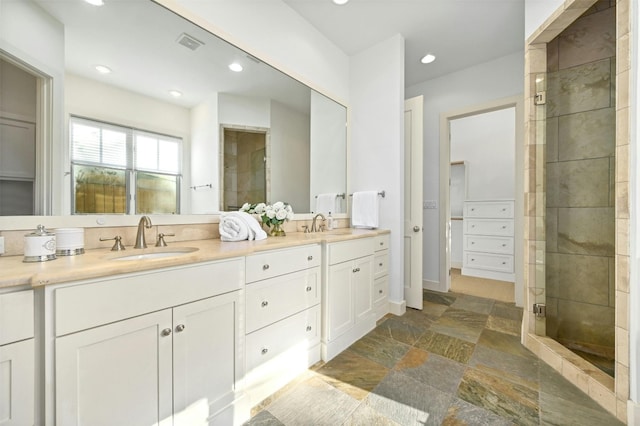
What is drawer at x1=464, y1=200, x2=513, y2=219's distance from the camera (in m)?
3.68

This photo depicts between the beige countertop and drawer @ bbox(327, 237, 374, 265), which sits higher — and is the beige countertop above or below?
above

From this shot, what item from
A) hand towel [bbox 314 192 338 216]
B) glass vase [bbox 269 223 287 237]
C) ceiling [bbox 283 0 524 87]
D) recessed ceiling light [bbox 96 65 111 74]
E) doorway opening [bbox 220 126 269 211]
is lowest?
glass vase [bbox 269 223 287 237]

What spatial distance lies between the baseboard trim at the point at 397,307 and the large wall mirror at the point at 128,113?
1.54 metres

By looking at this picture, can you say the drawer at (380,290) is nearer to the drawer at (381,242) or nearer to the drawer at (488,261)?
the drawer at (381,242)

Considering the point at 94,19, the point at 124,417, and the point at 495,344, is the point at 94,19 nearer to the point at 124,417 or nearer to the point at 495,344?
the point at 124,417

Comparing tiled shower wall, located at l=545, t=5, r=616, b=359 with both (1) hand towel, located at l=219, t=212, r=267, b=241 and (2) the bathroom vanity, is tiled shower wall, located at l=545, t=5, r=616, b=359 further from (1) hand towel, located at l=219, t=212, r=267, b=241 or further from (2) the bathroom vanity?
(1) hand towel, located at l=219, t=212, r=267, b=241

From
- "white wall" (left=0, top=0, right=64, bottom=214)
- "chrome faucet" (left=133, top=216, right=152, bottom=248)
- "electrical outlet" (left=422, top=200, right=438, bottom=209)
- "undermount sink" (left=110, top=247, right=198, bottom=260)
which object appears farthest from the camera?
"electrical outlet" (left=422, top=200, right=438, bottom=209)

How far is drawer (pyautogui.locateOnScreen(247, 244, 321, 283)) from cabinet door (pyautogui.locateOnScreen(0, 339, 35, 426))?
74 centimetres

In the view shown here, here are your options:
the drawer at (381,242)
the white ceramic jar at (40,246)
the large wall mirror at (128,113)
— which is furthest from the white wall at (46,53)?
the drawer at (381,242)

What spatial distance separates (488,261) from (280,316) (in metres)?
3.61

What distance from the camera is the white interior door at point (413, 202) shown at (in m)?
2.66

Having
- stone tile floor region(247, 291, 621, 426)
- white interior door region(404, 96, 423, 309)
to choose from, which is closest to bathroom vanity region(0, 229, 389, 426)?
stone tile floor region(247, 291, 621, 426)

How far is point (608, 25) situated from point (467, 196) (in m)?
2.77

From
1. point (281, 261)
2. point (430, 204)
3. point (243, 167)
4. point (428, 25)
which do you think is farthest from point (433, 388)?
point (428, 25)
